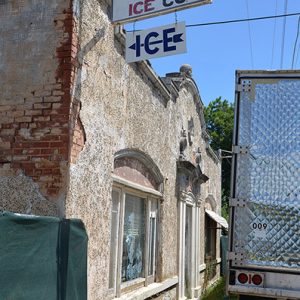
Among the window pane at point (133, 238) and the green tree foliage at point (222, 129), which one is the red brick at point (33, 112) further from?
the green tree foliage at point (222, 129)

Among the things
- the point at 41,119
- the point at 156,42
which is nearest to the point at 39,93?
the point at 41,119

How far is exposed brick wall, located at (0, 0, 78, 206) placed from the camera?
215 inches

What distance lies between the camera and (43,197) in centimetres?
541

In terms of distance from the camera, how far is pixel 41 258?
14.5ft

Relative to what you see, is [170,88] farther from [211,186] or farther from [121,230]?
[211,186]

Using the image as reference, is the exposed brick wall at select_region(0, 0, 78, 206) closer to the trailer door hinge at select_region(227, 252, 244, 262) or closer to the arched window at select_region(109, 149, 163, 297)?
the arched window at select_region(109, 149, 163, 297)

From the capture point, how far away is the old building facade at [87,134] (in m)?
5.49

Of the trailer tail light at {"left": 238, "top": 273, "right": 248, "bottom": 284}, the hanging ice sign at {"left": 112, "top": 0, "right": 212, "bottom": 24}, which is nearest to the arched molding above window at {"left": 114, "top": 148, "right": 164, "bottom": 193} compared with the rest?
the hanging ice sign at {"left": 112, "top": 0, "right": 212, "bottom": 24}

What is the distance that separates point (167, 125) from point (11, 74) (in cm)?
454

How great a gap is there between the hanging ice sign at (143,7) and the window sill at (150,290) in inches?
158

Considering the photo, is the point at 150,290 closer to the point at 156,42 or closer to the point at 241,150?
the point at 241,150

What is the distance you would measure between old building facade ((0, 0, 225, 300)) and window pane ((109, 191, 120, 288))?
15 millimetres

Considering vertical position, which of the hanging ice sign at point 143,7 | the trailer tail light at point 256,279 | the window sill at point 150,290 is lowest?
the window sill at point 150,290

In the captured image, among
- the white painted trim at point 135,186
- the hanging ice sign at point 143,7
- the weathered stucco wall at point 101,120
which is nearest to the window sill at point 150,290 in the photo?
the weathered stucco wall at point 101,120
